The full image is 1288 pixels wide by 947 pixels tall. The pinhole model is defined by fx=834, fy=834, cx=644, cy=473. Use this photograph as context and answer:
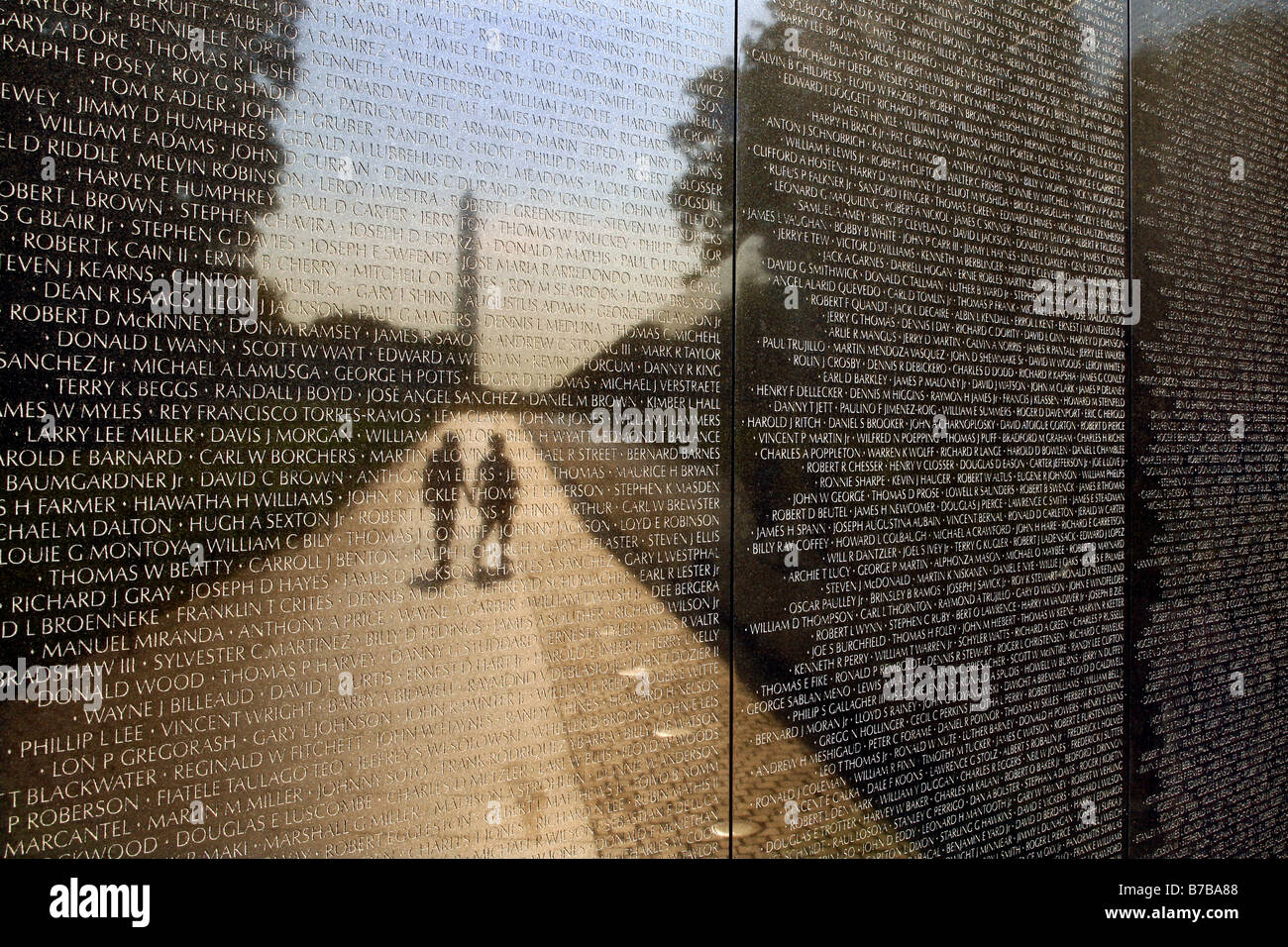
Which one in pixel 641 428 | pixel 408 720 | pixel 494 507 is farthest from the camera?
pixel 641 428

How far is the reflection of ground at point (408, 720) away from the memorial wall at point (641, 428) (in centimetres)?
2

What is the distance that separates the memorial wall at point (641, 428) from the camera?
3256 mm

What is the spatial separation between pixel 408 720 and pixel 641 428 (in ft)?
5.86

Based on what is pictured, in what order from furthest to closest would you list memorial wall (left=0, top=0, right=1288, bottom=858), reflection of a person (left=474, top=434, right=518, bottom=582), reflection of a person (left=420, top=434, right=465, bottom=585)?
reflection of a person (left=474, top=434, right=518, bottom=582) → reflection of a person (left=420, top=434, right=465, bottom=585) → memorial wall (left=0, top=0, right=1288, bottom=858)

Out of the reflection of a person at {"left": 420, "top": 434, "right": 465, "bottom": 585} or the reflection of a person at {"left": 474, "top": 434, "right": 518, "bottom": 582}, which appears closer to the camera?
the reflection of a person at {"left": 420, "top": 434, "right": 465, "bottom": 585}

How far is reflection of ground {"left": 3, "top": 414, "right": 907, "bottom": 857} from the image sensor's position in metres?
3.28

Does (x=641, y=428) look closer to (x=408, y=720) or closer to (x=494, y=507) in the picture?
(x=494, y=507)

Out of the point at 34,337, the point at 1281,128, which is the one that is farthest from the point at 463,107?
the point at 1281,128

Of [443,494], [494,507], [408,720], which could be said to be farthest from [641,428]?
[408,720]

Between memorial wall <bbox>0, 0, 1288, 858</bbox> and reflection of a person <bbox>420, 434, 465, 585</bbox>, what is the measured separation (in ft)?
0.07

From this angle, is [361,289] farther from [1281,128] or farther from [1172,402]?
[1281,128]

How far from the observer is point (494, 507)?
12.8ft

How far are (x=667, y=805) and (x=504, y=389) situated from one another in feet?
7.52

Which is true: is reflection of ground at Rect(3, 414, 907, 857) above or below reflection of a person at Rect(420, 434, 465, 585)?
below
